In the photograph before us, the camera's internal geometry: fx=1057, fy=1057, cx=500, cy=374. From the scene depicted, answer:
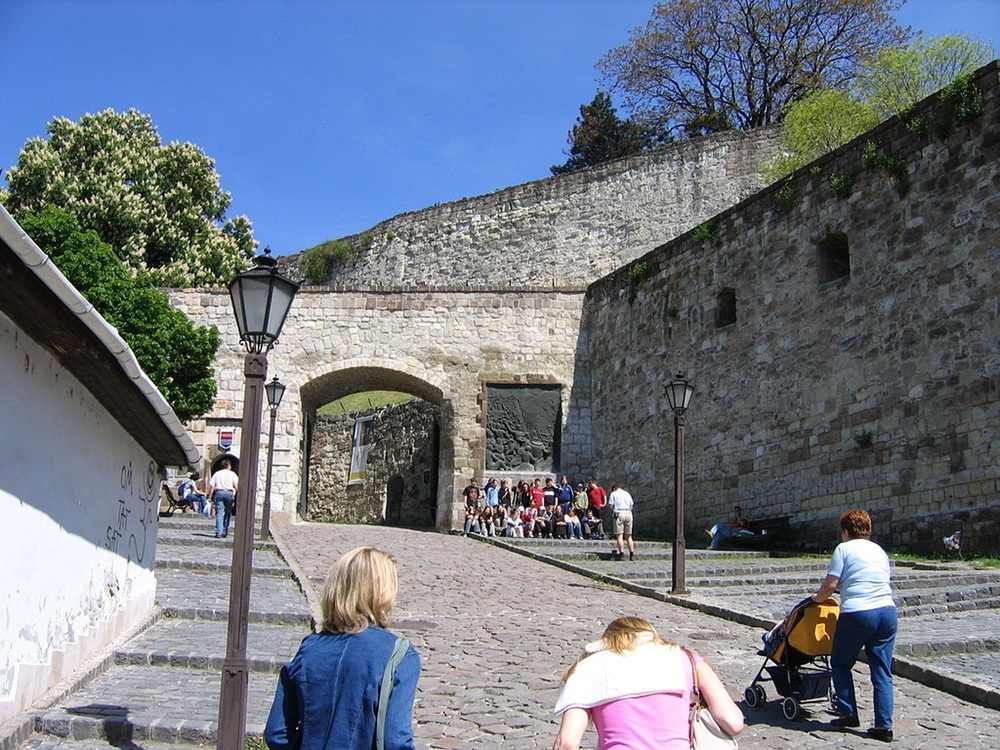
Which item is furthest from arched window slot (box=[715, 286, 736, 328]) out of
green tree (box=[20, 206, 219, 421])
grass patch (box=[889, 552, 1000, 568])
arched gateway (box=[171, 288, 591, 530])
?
green tree (box=[20, 206, 219, 421])

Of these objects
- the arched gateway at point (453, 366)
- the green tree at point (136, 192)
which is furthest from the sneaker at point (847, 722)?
the green tree at point (136, 192)

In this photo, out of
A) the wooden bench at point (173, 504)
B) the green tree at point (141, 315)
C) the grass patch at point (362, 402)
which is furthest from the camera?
the grass patch at point (362, 402)

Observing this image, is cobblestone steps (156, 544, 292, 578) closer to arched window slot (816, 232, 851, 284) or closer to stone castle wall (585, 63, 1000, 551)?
stone castle wall (585, 63, 1000, 551)

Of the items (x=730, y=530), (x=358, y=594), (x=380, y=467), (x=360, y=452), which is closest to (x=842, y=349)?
(x=730, y=530)

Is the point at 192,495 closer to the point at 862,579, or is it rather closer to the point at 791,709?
the point at 791,709

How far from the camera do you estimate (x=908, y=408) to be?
15.2m

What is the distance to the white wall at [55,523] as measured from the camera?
5.71 metres

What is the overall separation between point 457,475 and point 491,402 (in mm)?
1859

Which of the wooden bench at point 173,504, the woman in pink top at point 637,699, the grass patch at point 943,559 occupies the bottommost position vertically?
the woman in pink top at point 637,699

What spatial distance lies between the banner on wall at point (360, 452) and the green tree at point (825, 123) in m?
14.5

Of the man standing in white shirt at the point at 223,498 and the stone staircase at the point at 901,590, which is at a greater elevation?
the man standing in white shirt at the point at 223,498

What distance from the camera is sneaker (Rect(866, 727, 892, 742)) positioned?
5996mm

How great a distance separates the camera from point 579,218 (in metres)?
32.7

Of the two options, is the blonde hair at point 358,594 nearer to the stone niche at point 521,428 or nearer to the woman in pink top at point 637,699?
the woman in pink top at point 637,699
